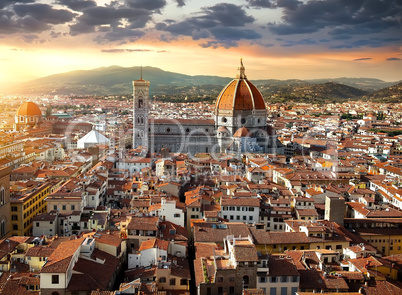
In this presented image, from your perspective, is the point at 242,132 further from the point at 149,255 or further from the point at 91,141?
the point at 149,255

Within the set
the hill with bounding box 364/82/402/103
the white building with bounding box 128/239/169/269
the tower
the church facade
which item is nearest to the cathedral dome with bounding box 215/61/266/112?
the church facade

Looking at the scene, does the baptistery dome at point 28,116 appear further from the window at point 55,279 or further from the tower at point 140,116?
the window at point 55,279

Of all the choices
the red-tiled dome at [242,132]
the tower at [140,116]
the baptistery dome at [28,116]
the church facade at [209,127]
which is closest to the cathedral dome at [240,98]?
the church facade at [209,127]

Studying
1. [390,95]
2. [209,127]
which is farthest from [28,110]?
[390,95]

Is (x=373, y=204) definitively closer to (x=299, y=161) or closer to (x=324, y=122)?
(x=299, y=161)

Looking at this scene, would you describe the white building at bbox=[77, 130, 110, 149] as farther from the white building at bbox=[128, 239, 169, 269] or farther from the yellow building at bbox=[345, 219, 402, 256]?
the white building at bbox=[128, 239, 169, 269]

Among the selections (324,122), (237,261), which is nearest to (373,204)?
(237,261)
